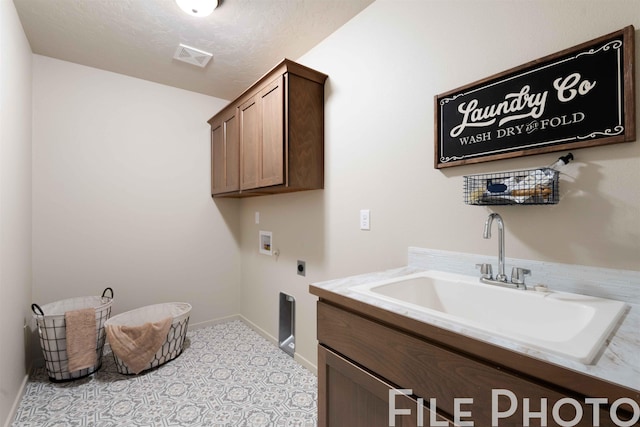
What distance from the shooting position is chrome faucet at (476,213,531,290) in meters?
1.04

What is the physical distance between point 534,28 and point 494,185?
625mm

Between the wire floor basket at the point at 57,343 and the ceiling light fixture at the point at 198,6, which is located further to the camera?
the wire floor basket at the point at 57,343

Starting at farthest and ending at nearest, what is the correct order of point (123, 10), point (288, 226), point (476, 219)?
point (288, 226) → point (123, 10) → point (476, 219)

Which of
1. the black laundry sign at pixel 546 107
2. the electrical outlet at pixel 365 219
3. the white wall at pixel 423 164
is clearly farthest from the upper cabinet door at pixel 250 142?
the black laundry sign at pixel 546 107

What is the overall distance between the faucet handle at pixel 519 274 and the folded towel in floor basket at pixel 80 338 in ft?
8.44

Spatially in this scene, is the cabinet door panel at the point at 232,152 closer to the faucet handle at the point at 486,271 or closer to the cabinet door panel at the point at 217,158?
the cabinet door panel at the point at 217,158

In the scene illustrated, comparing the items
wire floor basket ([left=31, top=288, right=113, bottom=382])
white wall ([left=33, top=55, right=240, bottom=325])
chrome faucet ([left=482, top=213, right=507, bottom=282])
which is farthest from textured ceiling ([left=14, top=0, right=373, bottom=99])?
wire floor basket ([left=31, top=288, right=113, bottom=382])

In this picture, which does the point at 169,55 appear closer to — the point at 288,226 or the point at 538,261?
the point at 288,226

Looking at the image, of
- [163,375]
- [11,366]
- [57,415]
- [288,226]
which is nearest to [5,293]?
[11,366]

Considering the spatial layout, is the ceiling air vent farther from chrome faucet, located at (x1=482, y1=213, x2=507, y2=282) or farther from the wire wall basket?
chrome faucet, located at (x1=482, y1=213, x2=507, y2=282)

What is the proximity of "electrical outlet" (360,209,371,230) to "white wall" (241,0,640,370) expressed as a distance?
0.03 m

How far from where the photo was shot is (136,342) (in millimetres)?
2049

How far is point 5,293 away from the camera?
1.55m

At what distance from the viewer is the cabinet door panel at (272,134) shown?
1.89 meters
